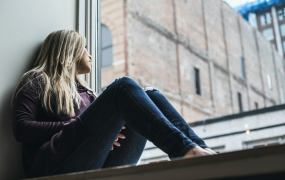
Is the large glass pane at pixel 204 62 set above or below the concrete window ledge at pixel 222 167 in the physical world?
above

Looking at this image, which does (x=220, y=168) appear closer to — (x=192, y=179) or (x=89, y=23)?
(x=192, y=179)

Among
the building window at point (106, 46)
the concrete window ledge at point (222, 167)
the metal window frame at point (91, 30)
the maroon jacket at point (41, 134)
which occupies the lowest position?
the concrete window ledge at point (222, 167)

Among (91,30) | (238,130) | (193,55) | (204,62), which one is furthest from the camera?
(204,62)

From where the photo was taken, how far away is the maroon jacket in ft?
2.57

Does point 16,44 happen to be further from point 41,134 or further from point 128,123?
point 128,123

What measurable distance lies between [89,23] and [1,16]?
0.46 meters

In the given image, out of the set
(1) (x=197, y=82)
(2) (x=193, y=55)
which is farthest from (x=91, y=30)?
(1) (x=197, y=82)

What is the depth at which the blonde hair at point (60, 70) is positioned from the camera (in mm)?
934

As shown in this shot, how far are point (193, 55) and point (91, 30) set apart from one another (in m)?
8.73

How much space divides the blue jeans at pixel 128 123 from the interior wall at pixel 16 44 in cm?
29

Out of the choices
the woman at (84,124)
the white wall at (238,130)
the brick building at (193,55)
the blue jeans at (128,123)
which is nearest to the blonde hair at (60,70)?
the woman at (84,124)

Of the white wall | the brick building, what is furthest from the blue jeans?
the brick building

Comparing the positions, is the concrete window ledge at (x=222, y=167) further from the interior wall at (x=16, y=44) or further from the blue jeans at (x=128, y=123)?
the interior wall at (x=16, y=44)

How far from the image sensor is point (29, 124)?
33.1 inches
